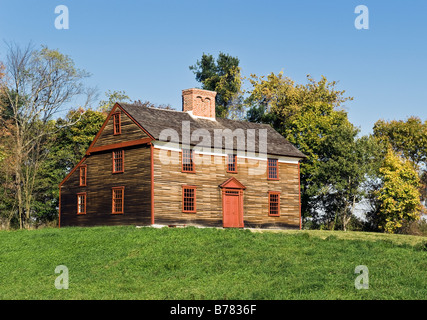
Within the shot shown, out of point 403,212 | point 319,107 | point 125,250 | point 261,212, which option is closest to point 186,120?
point 261,212

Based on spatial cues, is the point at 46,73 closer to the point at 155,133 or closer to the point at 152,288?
the point at 155,133

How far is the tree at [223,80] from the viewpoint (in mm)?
68750

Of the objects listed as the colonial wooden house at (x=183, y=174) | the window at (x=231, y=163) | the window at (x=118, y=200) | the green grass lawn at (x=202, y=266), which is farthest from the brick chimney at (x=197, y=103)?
the green grass lawn at (x=202, y=266)

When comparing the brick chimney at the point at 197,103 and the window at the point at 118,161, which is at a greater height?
the brick chimney at the point at 197,103

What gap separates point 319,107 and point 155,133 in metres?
25.4

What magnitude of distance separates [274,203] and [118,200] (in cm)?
1129

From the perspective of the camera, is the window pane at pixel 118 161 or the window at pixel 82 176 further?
the window at pixel 82 176

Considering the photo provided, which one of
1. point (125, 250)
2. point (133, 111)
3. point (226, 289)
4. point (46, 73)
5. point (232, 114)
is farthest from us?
point (232, 114)

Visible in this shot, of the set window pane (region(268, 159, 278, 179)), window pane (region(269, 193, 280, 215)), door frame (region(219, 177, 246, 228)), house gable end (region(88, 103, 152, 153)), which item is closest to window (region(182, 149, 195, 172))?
door frame (region(219, 177, 246, 228))

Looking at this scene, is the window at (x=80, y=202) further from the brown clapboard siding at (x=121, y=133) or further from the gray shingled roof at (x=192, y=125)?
the gray shingled roof at (x=192, y=125)

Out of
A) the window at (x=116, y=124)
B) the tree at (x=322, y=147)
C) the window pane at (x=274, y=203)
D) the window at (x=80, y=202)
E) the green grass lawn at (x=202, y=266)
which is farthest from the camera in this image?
the tree at (x=322, y=147)

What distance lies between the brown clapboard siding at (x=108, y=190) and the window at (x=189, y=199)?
102 inches

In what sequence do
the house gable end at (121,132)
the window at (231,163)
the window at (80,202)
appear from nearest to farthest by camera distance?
the house gable end at (121,132) → the window at (231,163) → the window at (80,202)

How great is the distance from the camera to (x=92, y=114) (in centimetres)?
5728
